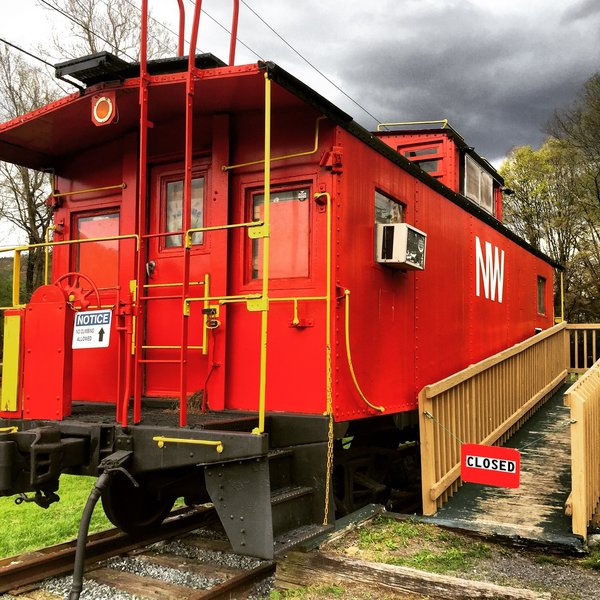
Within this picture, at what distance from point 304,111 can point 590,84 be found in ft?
73.3

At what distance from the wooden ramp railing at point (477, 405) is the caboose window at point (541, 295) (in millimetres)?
917

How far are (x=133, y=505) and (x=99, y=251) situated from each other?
2.38m

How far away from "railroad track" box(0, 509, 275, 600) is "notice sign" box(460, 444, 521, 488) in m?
1.68

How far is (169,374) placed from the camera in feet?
18.0

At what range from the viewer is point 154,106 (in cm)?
510

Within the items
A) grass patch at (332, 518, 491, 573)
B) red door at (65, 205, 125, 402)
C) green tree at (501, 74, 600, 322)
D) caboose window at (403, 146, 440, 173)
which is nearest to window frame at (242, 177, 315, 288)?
red door at (65, 205, 125, 402)

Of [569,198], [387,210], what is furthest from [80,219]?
[569,198]

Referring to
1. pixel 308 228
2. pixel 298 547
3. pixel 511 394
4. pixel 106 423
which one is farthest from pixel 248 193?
pixel 511 394

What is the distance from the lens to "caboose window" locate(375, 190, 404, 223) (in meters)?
5.53

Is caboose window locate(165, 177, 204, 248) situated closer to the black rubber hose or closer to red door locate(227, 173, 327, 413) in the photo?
red door locate(227, 173, 327, 413)

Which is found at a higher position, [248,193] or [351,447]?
[248,193]

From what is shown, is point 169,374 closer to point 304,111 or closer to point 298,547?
point 298,547

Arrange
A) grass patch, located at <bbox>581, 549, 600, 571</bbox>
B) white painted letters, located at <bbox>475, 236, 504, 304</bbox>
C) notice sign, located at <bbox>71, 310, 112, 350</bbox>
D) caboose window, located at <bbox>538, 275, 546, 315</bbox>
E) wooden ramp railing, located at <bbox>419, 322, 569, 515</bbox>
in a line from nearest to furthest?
1. grass patch, located at <bbox>581, 549, 600, 571</bbox>
2. notice sign, located at <bbox>71, 310, 112, 350</bbox>
3. wooden ramp railing, located at <bbox>419, 322, 569, 515</bbox>
4. white painted letters, located at <bbox>475, 236, 504, 304</bbox>
5. caboose window, located at <bbox>538, 275, 546, 315</bbox>

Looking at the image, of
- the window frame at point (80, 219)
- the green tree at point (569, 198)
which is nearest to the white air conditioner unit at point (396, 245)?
the window frame at point (80, 219)
